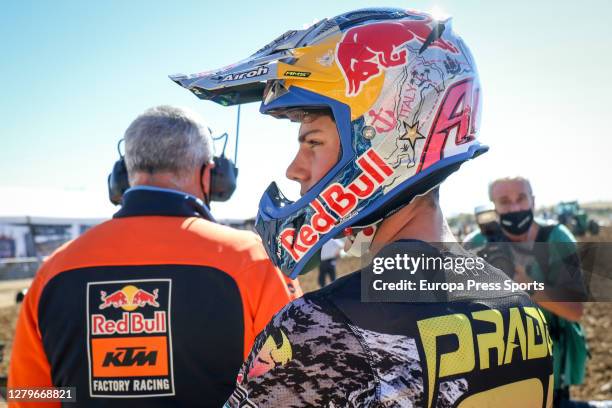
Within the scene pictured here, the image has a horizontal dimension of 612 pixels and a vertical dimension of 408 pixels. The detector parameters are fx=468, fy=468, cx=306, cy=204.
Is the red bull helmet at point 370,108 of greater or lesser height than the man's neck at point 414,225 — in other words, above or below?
above

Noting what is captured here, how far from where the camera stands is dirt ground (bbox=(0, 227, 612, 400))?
16.6ft

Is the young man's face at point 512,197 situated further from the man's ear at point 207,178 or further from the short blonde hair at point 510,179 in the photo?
the man's ear at point 207,178

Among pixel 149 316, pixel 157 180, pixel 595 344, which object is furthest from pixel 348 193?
pixel 595 344

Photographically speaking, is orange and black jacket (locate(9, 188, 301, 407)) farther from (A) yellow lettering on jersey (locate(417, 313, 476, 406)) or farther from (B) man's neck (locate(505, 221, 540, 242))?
(B) man's neck (locate(505, 221, 540, 242))

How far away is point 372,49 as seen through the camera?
1427mm

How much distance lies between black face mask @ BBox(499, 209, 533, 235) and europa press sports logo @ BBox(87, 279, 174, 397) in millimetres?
2642

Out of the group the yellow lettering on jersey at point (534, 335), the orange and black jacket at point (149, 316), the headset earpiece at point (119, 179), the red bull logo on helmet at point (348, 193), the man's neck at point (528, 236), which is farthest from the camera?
the man's neck at point (528, 236)

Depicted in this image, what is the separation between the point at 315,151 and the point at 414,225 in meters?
0.36

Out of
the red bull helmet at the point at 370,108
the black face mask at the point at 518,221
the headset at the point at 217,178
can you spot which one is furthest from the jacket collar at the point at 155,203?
the black face mask at the point at 518,221

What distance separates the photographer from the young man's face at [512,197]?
11.9ft

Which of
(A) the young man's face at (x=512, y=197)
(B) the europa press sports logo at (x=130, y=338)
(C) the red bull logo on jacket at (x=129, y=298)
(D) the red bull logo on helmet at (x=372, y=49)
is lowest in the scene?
(B) the europa press sports logo at (x=130, y=338)

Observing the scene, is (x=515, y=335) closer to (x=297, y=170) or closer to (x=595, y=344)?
(x=297, y=170)

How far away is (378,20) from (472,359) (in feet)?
3.40

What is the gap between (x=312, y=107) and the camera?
1.44m
